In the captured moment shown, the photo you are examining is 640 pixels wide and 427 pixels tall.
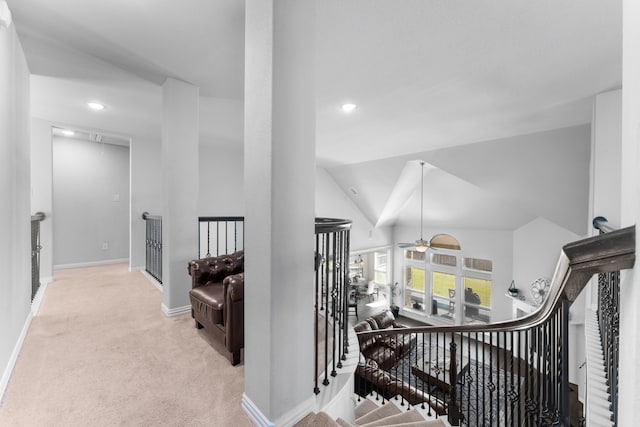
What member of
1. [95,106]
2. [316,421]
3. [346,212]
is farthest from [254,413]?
[346,212]

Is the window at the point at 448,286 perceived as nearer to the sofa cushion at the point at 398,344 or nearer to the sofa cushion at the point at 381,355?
the sofa cushion at the point at 398,344

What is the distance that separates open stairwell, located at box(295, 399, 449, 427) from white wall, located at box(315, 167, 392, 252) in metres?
4.55

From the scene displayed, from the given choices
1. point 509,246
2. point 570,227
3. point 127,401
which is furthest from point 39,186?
point 509,246

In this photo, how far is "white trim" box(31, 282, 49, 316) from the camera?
9.58ft

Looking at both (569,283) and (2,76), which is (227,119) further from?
(569,283)

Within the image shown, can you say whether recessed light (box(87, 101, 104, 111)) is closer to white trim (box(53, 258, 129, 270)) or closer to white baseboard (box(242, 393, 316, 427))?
white trim (box(53, 258, 129, 270))

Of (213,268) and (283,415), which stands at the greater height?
(213,268)

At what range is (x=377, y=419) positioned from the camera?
2.84m

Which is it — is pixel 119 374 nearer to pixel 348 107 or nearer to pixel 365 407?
pixel 365 407

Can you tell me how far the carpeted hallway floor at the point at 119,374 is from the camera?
154 centimetres

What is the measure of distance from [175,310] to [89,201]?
4.02m

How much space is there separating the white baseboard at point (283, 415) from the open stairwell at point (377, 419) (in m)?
0.03

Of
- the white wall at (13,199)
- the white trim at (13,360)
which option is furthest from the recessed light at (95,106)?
the white trim at (13,360)

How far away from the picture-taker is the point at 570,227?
5.55 m
